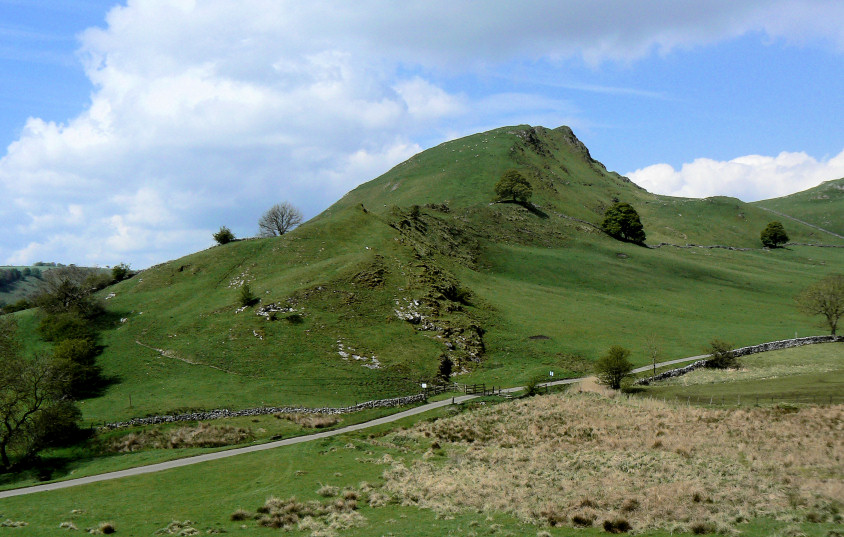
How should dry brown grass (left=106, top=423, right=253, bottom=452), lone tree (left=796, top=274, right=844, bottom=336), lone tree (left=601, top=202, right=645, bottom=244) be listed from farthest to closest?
lone tree (left=601, top=202, right=645, bottom=244)
lone tree (left=796, top=274, right=844, bottom=336)
dry brown grass (left=106, top=423, right=253, bottom=452)

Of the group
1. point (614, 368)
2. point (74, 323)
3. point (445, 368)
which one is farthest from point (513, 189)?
point (74, 323)

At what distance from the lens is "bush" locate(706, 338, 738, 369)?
80.1 m

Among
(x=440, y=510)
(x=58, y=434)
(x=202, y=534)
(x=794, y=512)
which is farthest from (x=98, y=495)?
(x=794, y=512)

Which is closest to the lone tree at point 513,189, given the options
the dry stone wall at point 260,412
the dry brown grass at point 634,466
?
the dry stone wall at point 260,412

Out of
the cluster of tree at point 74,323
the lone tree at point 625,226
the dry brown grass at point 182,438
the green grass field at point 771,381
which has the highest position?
the lone tree at point 625,226

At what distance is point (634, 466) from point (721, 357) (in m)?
54.7

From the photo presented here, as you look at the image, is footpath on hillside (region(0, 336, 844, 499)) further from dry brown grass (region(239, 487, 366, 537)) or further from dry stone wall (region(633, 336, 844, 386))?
dry brown grass (region(239, 487, 366, 537))

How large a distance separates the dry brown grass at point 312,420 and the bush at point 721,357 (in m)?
59.8

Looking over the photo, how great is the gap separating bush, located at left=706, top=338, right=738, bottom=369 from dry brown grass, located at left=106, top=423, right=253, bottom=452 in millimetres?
69239

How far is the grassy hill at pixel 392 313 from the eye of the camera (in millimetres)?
67812

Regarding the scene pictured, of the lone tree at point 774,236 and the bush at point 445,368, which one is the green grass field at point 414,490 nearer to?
the bush at point 445,368

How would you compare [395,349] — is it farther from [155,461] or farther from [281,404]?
[155,461]

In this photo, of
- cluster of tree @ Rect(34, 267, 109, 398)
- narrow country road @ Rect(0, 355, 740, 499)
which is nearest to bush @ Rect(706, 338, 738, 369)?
narrow country road @ Rect(0, 355, 740, 499)

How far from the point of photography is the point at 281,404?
60.4m
